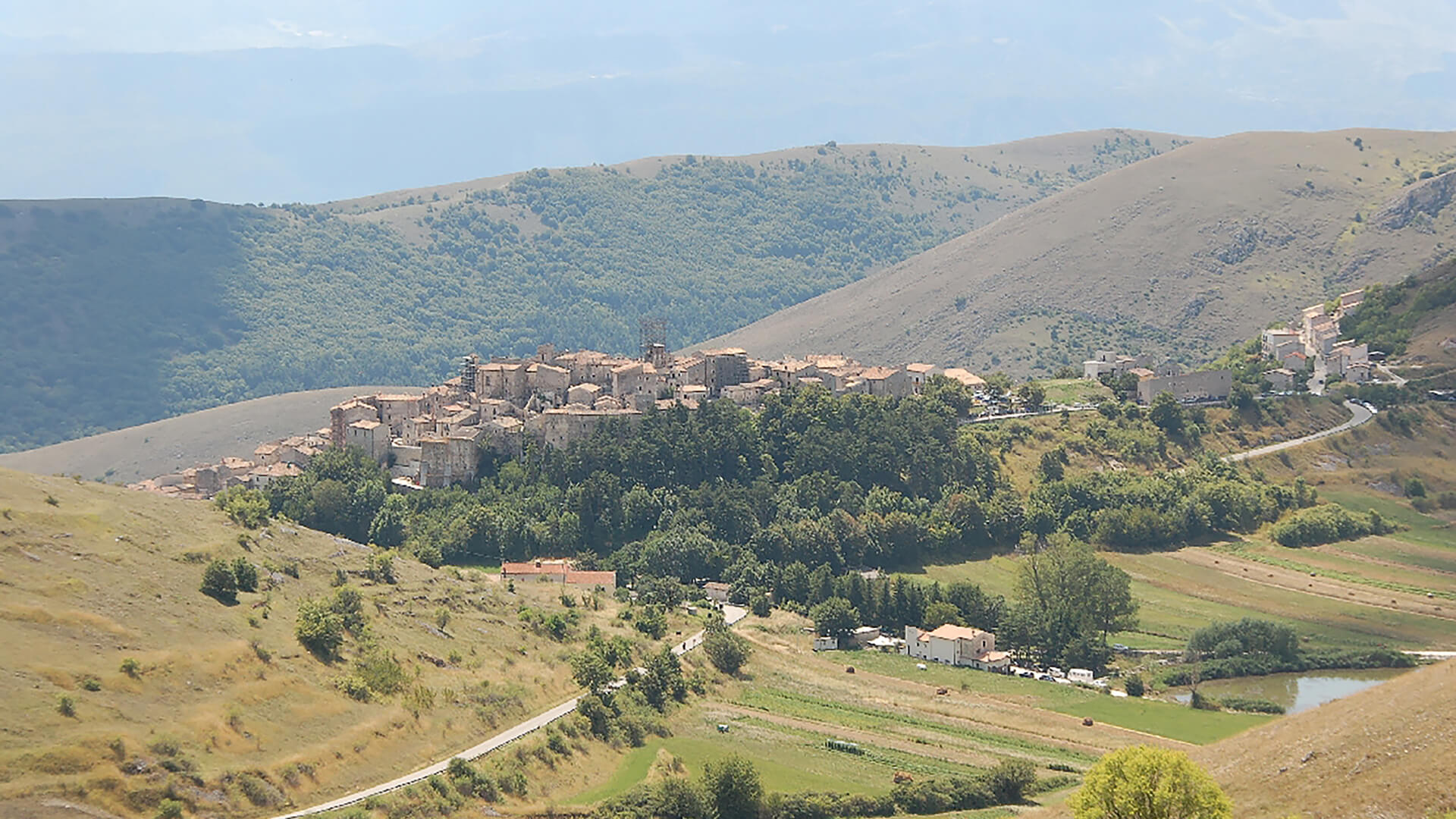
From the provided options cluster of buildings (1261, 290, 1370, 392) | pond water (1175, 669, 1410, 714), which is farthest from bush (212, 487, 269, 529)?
cluster of buildings (1261, 290, 1370, 392)

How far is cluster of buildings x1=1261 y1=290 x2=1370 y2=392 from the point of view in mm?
115438

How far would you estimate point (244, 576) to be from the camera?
194ft

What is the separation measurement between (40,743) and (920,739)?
30.4 metres

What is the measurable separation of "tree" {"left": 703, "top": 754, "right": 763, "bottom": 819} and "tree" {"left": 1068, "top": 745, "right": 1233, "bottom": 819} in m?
13.3

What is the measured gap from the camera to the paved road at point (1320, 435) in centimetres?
10331

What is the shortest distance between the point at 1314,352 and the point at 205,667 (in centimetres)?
9044

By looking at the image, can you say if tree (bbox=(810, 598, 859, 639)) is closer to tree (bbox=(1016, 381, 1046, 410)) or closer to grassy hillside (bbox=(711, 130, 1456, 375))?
tree (bbox=(1016, 381, 1046, 410))

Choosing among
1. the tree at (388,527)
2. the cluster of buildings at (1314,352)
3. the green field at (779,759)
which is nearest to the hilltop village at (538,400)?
the tree at (388,527)

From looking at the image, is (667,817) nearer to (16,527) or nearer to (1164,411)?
(16,527)

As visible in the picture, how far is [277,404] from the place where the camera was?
162 m

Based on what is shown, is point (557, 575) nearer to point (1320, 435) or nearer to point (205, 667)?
point (205, 667)

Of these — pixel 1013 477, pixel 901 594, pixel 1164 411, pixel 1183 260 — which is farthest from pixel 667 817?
pixel 1183 260

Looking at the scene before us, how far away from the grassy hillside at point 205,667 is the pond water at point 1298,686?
26.0 m

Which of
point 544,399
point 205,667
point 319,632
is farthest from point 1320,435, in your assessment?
point 205,667
